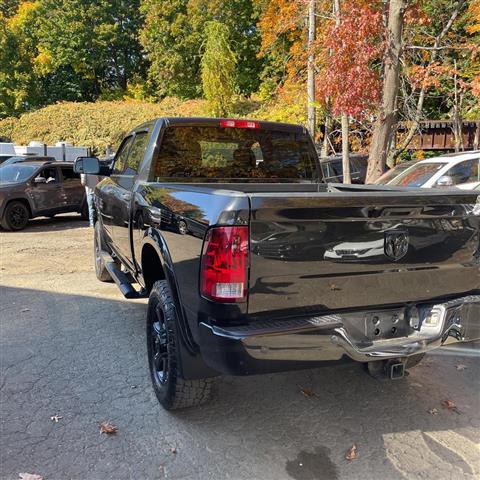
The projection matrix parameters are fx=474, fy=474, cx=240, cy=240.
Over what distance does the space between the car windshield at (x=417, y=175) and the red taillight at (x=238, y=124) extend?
5165 millimetres

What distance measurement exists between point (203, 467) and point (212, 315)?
3.06 ft

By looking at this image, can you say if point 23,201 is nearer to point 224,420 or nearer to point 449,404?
point 224,420

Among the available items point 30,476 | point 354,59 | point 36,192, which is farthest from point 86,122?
point 30,476

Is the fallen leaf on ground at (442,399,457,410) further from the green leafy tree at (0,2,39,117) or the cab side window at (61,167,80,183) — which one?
the green leafy tree at (0,2,39,117)

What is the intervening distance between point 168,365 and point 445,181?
6.88 metres

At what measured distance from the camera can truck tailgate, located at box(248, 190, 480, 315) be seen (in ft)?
7.86

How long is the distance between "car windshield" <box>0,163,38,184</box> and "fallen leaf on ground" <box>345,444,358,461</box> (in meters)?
11.3

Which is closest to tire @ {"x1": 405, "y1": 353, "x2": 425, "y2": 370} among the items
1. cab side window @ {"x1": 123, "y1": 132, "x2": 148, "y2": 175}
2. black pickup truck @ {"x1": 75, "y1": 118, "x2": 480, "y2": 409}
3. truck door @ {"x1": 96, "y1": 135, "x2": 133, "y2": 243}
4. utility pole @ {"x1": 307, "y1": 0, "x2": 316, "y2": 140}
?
black pickup truck @ {"x1": 75, "y1": 118, "x2": 480, "y2": 409}

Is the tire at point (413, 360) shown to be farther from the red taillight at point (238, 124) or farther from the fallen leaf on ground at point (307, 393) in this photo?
the red taillight at point (238, 124)

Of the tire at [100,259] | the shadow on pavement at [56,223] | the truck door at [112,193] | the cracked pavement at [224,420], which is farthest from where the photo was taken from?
the shadow on pavement at [56,223]

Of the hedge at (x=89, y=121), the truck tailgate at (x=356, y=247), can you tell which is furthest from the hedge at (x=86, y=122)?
the truck tailgate at (x=356, y=247)

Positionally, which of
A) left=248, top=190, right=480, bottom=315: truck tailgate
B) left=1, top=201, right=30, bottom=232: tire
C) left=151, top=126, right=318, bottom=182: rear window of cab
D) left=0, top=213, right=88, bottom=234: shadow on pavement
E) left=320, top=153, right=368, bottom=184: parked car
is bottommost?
left=0, top=213, right=88, bottom=234: shadow on pavement

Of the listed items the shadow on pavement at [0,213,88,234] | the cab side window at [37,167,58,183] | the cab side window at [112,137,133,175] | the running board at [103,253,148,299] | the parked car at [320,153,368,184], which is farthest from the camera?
the parked car at [320,153,368,184]

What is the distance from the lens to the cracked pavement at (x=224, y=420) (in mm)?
2697
